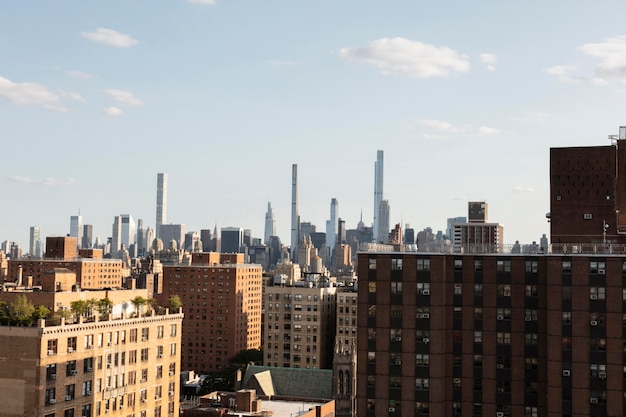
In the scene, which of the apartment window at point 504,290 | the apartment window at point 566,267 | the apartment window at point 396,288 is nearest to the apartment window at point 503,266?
the apartment window at point 504,290

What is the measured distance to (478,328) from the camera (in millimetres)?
102125

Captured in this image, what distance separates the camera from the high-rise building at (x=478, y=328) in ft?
313

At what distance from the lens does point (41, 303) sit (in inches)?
3716

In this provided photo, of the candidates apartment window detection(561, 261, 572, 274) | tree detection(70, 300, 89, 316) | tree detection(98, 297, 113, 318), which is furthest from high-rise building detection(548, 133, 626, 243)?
tree detection(70, 300, 89, 316)

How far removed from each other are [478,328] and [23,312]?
176ft

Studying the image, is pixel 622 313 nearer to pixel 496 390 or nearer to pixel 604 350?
pixel 604 350

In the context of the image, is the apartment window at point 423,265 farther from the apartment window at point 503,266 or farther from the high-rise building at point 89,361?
the high-rise building at point 89,361

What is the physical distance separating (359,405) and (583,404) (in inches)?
1050

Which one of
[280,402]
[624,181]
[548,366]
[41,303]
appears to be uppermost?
[624,181]

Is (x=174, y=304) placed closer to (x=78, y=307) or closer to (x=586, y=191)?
(x=78, y=307)

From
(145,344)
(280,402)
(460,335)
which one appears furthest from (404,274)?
(280,402)

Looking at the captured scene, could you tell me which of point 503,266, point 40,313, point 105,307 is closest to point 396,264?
point 503,266

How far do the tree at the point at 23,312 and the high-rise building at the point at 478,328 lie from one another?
39.7 metres

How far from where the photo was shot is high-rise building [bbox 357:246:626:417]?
95.5m
